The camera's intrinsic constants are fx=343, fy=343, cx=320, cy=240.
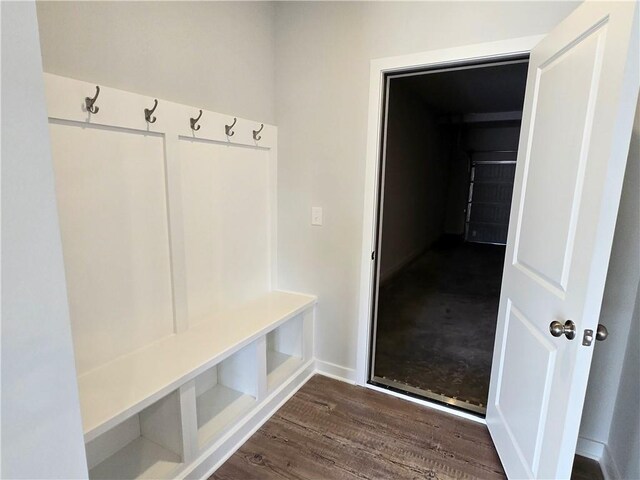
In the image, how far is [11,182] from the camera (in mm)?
617

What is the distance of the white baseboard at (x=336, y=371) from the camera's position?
7.68 ft

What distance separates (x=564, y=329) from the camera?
3.70 ft

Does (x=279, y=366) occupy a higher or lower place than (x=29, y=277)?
lower

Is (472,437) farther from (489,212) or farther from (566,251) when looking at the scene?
(489,212)

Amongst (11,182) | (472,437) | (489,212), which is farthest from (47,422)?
(489,212)

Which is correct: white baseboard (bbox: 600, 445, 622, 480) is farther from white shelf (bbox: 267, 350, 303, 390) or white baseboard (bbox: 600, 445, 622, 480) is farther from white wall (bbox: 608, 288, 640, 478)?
white shelf (bbox: 267, 350, 303, 390)

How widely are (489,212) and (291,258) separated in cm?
625

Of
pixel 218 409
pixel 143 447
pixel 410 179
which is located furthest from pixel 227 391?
pixel 410 179

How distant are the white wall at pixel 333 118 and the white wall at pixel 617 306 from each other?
2.97ft

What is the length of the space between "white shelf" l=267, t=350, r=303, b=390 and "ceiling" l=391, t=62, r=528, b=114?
267cm

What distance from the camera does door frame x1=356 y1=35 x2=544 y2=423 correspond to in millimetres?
1666

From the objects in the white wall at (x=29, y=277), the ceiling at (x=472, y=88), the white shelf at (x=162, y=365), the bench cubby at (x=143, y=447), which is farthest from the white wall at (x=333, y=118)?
the white wall at (x=29, y=277)

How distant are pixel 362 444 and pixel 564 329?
1.17m

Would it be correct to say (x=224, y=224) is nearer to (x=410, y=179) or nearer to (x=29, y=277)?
(x=29, y=277)
